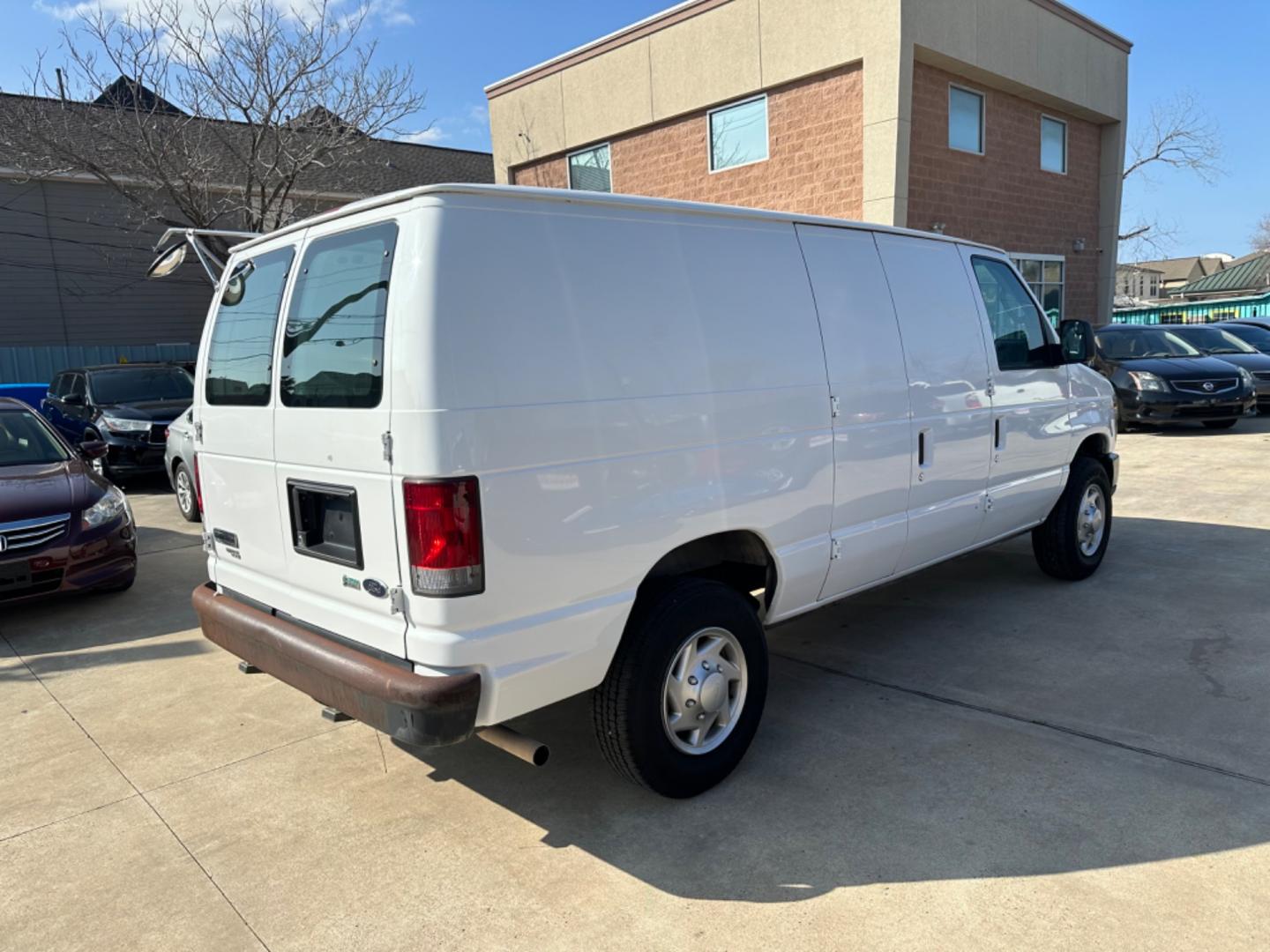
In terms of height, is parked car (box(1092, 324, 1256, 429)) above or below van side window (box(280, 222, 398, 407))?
Result: below

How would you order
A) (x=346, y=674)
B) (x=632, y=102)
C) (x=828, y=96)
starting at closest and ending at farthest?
(x=346, y=674), (x=828, y=96), (x=632, y=102)

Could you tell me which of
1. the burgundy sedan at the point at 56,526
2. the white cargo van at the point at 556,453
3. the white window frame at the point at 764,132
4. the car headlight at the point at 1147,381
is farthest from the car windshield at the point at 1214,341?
the burgundy sedan at the point at 56,526

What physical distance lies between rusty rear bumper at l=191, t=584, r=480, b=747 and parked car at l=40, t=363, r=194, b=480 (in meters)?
7.64

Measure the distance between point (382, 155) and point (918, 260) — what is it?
2098 centimetres

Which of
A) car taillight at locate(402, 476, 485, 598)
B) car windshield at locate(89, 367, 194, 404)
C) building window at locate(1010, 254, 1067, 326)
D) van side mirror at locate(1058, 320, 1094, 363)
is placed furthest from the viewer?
building window at locate(1010, 254, 1067, 326)

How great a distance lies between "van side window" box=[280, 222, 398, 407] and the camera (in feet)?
9.61

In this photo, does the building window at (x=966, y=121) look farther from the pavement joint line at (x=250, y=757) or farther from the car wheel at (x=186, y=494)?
the pavement joint line at (x=250, y=757)

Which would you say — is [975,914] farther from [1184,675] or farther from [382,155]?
[382,155]

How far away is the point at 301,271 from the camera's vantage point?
3.41 meters

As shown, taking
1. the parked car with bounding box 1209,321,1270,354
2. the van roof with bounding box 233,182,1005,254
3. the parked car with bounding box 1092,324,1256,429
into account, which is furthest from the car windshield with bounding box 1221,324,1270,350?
the van roof with bounding box 233,182,1005,254

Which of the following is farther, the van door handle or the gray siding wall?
the gray siding wall

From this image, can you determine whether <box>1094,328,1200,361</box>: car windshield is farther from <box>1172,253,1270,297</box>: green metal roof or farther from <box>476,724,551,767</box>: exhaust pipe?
<box>1172,253,1270,297</box>: green metal roof

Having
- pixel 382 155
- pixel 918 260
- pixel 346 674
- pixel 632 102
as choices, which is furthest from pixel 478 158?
pixel 346 674

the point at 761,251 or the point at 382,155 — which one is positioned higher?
the point at 382,155
